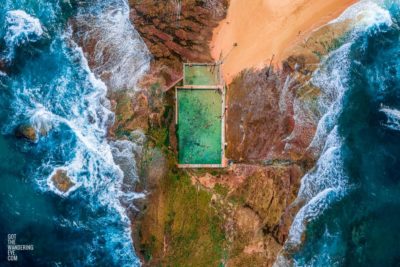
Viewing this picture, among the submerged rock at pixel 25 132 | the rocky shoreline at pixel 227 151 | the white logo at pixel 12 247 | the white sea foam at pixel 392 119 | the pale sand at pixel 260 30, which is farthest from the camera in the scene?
the white sea foam at pixel 392 119

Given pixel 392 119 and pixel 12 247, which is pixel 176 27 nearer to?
pixel 392 119

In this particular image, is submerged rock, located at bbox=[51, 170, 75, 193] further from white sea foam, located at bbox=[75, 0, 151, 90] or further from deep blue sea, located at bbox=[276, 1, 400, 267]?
deep blue sea, located at bbox=[276, 1, 400, 267]

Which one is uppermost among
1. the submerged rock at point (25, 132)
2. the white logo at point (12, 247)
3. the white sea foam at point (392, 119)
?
the white sea foam at point (392, 119)

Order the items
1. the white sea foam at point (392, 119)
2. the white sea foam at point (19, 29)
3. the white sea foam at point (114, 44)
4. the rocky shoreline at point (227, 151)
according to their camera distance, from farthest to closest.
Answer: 1. the white sea foam at point (392, 119)
2. the white sea foam at point (114, 44)
3. the white sea foam at point (19, 29)
4. the rocky shoreline at point (227, 151)

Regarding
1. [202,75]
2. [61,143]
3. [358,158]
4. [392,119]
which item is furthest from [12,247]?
[392,119]

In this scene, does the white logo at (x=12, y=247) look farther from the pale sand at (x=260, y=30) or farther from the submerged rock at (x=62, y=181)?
the pale sand at (x=260, y=30)

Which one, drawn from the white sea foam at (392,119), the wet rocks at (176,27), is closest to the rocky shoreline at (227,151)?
the wet rocks at (176,27)
